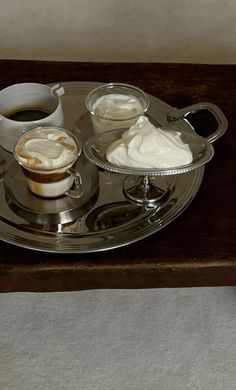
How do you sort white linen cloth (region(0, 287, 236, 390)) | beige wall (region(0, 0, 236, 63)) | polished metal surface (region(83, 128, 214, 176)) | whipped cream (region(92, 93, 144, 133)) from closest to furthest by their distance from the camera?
1. polished metal surface (region(83, 128, 214, 176))
2. whipped cream (region(92, 93, 144, 133))
3. white linen cloth (region(0, 287, 236, 390))
4. beige wall (region(0, 0, 236, 63))

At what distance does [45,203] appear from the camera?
0.78 meters

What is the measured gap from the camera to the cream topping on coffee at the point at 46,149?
0.73 metres

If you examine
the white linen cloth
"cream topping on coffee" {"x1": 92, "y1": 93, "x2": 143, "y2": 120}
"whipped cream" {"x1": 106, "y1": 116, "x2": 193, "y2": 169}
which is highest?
"whipped cream" {"x1": 106, "y1": 116, "x2": 193, "y2": 169}

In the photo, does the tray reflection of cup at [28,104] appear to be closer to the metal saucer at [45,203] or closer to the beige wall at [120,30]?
the metal saucer at [45,203]

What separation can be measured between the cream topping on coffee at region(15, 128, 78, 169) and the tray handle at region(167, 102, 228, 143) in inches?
8.2

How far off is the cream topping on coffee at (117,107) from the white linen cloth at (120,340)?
0.42m

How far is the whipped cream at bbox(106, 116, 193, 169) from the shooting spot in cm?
71

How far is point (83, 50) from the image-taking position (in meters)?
1.51

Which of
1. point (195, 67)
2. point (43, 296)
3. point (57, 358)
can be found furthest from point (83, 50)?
point (57, 358)

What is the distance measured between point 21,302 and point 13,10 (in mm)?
895

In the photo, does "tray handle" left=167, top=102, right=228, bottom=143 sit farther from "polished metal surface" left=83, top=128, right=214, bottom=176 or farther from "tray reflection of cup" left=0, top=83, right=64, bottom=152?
"tray reflection of cup" left=0, top=83, right=64, bottom=152

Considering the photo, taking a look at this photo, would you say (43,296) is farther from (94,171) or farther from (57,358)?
(94,171)

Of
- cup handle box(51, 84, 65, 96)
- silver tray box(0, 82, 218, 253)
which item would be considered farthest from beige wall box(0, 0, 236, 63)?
silver tray box(0, 82, 218, 253)

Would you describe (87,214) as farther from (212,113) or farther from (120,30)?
(120,30)
